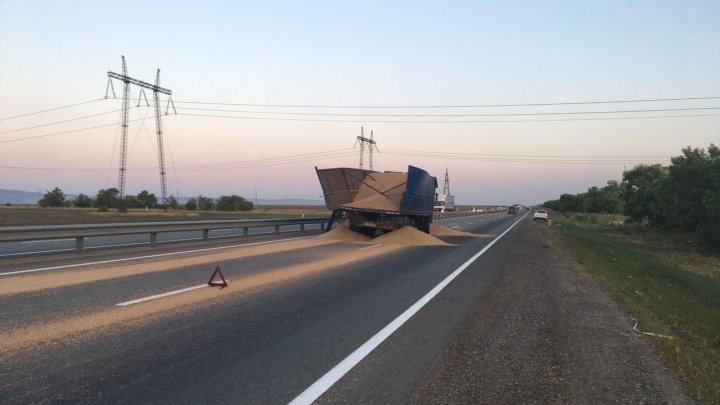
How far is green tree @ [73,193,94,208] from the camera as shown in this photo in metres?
61.6

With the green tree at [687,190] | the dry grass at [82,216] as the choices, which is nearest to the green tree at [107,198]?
the dry grass at [82,216]

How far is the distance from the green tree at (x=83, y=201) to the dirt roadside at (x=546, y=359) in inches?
2436

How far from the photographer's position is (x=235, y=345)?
20.3 feet

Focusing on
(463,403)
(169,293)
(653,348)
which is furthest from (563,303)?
(169,293)

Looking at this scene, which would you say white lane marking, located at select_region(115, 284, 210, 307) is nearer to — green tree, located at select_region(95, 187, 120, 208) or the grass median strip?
the grass median strip

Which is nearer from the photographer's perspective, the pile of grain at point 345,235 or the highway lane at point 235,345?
the highway lane at point 235,345

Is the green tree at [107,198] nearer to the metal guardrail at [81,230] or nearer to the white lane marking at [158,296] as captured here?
the metal guardrail at [81,230]

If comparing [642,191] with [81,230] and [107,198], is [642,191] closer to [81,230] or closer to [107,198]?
[81,230]

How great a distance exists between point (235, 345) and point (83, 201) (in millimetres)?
63650

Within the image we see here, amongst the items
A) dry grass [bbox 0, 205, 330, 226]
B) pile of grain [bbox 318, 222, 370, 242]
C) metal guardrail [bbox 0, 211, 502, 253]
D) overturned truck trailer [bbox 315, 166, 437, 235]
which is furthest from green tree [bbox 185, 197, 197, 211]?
metal guardrail [bbox 0, 211, 502, 253]

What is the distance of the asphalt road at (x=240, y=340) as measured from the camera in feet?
15.6

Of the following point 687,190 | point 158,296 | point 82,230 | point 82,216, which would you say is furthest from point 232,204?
point 158,296

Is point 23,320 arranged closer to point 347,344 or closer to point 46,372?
point 46,372

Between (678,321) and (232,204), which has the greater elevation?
(232,204)
